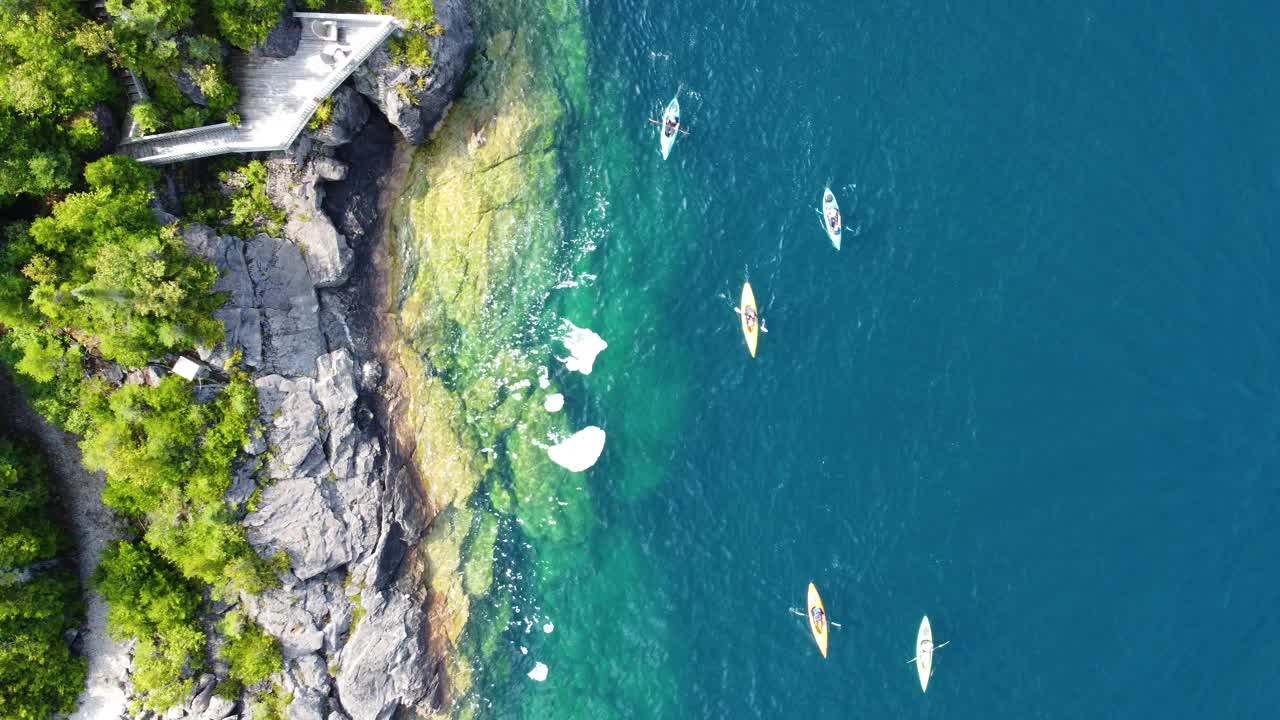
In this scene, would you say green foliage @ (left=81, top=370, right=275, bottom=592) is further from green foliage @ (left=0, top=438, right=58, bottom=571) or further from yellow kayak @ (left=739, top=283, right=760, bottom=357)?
yellow kayak @ (left=739, top=283, right=760, bottom=357)

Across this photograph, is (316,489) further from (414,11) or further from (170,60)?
(414,11)

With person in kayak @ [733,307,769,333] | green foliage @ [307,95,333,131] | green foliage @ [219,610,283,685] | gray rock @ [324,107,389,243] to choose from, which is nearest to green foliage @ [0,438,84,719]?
Answer: green foliage @ [219,610,283,685]

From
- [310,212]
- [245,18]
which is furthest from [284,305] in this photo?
[245,18]

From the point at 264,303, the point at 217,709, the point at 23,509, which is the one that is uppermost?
the point at 264,303

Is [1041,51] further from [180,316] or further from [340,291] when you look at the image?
[180,316]

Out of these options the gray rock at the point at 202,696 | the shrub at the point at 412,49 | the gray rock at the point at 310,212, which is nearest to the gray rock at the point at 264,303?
the gray rock at the point at 310,212

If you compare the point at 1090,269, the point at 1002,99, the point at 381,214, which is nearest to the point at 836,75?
the point at 1002,99
